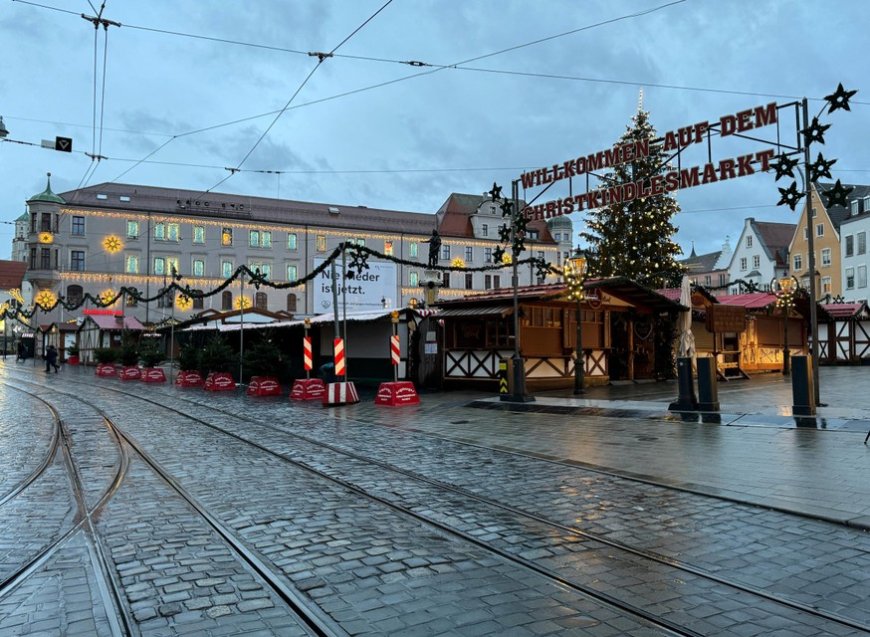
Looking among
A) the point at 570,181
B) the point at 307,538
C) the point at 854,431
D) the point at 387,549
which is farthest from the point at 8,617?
the point at 570,181

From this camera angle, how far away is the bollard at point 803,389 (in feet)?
44.2

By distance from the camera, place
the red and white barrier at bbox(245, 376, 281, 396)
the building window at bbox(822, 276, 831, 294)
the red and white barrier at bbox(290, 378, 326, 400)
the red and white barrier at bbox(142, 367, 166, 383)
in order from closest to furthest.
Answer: the red and white barrier at bbox(290, 378, 326, 400) → the red and white barrier at bbox(245, 376, 281, 396) → the red and white barrier at bbox(142, 367, 166, 383) → the building window at bbox(822, 276, 831, 294)

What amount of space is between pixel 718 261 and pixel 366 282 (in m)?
76.3

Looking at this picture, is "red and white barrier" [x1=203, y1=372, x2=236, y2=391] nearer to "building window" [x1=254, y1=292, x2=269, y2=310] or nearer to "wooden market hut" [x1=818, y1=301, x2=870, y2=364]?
"wooden market hut" [x1=818, y1=301, x2=870, y2=364]

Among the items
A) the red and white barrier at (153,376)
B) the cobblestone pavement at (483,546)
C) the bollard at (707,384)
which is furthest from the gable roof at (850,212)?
the cobblestone pavement at (483,546)

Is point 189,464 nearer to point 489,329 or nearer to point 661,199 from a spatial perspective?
point 489,329

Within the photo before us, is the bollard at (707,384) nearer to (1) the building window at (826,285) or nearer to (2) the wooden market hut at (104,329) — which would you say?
(2) the wooden market hut at (104,329)

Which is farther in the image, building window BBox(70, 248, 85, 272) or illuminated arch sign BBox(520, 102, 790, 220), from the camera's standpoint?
building window BBox(70, 248, 85, 272)

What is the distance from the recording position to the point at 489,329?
78.1ft

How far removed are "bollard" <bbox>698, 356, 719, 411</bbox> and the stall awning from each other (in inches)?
300

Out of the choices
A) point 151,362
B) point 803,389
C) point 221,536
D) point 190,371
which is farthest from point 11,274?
point 221,536

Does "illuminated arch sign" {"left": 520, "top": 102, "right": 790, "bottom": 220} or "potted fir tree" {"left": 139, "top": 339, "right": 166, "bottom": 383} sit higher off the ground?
"illuminated arch sign" {"left": 520, "top": 102, "right": 790, "bottom": 220}

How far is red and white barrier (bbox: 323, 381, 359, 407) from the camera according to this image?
19.8 m

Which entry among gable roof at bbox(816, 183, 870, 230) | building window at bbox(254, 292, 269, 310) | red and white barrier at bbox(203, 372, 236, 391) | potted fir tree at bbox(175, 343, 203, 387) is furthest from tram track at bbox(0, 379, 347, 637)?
gable roof at bbox(816, 183, 870, 230)
